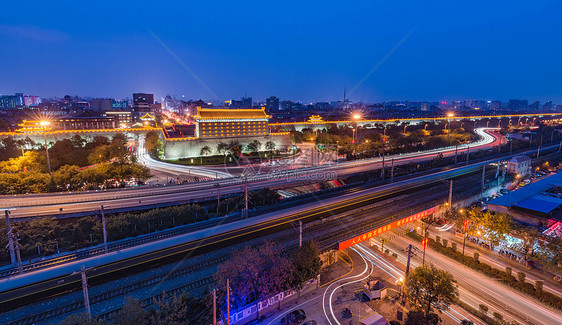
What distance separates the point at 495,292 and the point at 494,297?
0.53m

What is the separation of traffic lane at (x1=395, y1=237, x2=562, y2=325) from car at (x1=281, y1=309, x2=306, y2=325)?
9.81 metres

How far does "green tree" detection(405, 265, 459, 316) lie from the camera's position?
12227 millimetres

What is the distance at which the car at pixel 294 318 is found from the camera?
12188 mm

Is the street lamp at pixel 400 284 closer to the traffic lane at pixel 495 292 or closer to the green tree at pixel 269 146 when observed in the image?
the traffic lane at pixel 495 292

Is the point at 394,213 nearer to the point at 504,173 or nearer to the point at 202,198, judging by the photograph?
the point at 202,198

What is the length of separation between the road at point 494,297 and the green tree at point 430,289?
2915mm

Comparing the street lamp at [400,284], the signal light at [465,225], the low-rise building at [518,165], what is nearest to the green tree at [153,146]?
the street lamp at [400,284]

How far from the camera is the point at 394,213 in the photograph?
68.4 feet

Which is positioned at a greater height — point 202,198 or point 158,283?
point 202,198

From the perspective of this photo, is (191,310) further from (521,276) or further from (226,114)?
(226,114)

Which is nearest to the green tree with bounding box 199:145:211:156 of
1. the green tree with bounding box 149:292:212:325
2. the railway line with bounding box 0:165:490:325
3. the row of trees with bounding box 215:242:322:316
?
the railway line with bounding box 0:165:490:325

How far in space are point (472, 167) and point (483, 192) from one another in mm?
11259

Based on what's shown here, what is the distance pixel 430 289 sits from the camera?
1238 centimetres

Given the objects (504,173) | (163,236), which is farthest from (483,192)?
(163,236)
